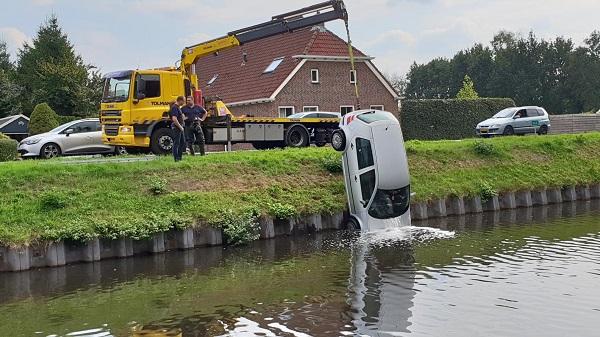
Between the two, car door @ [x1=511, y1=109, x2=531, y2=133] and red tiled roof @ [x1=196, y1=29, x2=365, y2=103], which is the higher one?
red tiled roof @ [x1=196, y1=29, x2=365, y2=103]

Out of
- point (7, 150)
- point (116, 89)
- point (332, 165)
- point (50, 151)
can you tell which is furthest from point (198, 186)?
point (50, 151)

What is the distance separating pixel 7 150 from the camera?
21766 millimetres

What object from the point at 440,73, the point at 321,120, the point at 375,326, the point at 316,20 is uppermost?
the point at 440,73

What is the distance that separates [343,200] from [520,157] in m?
8.96

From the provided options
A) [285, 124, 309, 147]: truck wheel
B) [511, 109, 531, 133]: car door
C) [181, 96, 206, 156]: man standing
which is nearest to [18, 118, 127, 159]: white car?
[181, 96, 206, 156]: man standing

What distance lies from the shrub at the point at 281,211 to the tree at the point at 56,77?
32.1m

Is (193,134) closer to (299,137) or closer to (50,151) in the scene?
(299,137)

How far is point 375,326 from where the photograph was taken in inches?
344

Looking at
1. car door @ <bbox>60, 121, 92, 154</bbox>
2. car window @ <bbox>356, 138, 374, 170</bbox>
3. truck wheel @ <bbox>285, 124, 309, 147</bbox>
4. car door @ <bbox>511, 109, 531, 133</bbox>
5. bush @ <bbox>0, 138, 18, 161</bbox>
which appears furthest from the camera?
car door @ <bbox>511, 109, 531, 133</bbox>

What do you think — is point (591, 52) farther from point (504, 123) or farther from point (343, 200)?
point (343, 200)

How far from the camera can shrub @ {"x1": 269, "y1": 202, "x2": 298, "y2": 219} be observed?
54.0 feet

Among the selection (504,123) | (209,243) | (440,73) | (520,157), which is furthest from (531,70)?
(209,243)

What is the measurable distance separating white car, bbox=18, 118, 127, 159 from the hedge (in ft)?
57.9

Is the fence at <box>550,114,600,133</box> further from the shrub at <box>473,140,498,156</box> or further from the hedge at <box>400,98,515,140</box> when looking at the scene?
the shrub at <box>473,140,498,156</box>
